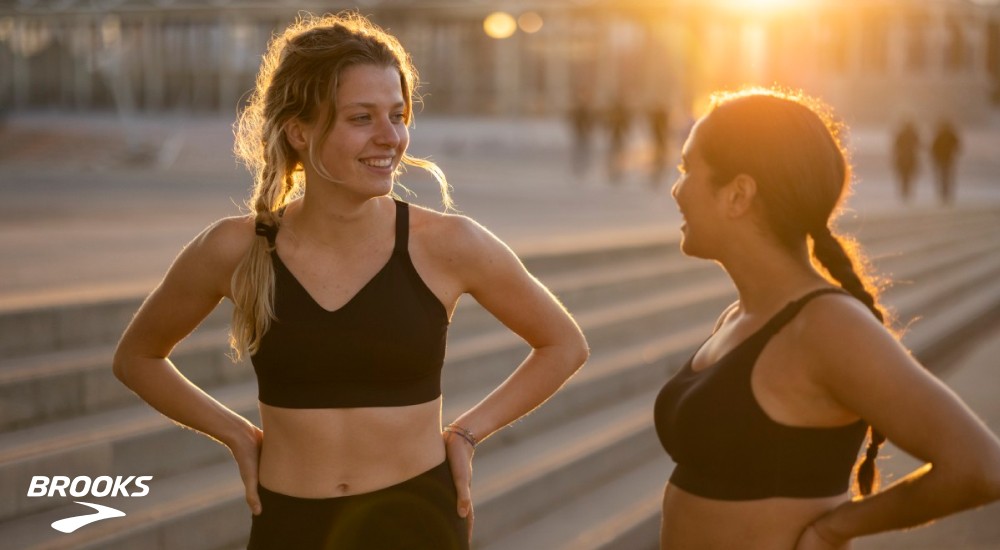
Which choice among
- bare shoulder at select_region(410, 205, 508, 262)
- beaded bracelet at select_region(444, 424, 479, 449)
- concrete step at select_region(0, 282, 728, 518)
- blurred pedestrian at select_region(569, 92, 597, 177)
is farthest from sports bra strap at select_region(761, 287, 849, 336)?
blurred pedestrian at select_region(569, 92, 597, 177)

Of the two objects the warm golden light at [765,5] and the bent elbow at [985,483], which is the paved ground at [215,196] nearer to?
the bent elbow at [985,483]

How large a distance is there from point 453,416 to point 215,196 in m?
14.7

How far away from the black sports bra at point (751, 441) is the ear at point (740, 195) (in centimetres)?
19

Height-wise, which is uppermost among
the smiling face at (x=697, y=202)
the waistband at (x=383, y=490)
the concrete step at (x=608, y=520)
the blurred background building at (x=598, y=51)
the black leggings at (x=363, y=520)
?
the smiling face at (x=697, y=202)

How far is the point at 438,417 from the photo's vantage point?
2613mm

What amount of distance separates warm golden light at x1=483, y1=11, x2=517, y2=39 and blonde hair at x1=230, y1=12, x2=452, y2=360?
55.7 m

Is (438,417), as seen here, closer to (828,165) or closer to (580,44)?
(828,165)

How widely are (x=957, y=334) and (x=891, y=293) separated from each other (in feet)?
4.84

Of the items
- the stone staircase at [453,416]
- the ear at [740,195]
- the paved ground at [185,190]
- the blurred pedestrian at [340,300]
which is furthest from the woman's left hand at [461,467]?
the paved ground at [185,190]

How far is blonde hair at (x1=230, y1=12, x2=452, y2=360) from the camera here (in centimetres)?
250

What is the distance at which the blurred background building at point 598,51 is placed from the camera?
190 ft

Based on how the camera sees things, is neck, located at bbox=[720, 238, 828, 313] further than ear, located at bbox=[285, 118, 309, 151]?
No

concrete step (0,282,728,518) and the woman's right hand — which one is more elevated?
the woman's right hand

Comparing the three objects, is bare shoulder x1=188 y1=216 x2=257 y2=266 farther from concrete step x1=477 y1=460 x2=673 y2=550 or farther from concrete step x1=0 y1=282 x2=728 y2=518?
concrete step x1=477 y1=460 x2=673 y2=550
